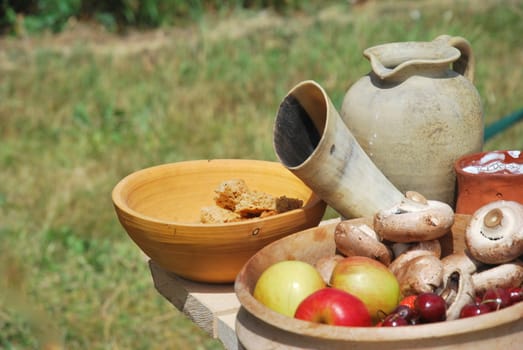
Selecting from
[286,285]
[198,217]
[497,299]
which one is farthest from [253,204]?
[497,299]

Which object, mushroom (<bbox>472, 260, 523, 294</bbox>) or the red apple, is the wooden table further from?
mushroom (<bbox>472, 260, 523, 294</bbox>)

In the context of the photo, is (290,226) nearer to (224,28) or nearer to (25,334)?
(25,334)

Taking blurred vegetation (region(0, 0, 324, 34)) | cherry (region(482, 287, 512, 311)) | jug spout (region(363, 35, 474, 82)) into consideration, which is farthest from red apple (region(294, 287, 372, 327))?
blurred vegetation (region(0, 0, 324, 34))

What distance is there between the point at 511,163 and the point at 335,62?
3.12m

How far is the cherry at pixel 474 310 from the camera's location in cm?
118

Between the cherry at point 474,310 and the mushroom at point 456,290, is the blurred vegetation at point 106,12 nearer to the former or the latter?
the mushroom at point 456,290

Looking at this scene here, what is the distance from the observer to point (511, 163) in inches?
63.1

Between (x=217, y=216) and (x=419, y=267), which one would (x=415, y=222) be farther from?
(x=217, y=216)

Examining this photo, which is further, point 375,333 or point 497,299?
point 497,299

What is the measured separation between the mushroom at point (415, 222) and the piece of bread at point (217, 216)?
0.90ft

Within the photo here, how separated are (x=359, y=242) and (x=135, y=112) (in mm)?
3081

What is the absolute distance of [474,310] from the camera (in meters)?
1.19

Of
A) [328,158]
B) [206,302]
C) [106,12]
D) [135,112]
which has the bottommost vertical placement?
[135,112]

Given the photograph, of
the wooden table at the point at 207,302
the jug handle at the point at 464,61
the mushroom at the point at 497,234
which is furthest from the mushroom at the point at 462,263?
the jug handle at the point at 464,61
